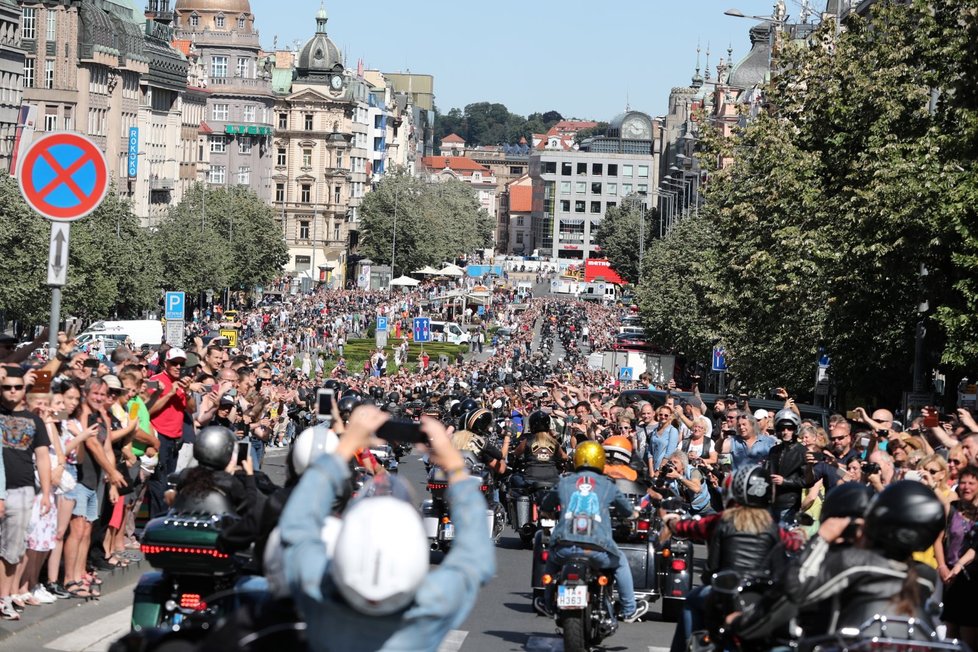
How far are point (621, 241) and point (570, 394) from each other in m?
122

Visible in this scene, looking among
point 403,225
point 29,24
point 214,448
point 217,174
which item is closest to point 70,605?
point 214,448

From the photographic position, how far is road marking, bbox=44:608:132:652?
1152 centimetres

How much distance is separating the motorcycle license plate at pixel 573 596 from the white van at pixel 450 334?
307 feet

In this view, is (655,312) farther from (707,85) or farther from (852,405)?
(707,85)

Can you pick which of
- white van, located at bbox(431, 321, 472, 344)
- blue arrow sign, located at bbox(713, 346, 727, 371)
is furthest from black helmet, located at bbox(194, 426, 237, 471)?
white van, located at bbox(431, 321, 472, 344)

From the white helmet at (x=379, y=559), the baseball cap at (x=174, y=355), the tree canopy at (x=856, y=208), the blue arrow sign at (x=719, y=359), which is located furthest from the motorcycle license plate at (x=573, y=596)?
the blue arrow sign at (x=719, y=359)

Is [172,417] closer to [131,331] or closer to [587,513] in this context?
[587,513]

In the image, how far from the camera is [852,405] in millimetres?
35938

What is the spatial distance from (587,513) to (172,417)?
4.96 meters

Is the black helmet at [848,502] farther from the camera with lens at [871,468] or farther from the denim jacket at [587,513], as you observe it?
the camera with lens at [871,468]

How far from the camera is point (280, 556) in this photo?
559 cm

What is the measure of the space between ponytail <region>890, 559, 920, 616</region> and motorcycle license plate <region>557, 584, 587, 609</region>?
17.5ft

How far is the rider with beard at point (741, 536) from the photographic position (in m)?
9.10

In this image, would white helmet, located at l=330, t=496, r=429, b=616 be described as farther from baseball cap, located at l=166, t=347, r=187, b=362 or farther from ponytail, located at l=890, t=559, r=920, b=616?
baseball cap, located at l=166, t=347, r=187, b=362
